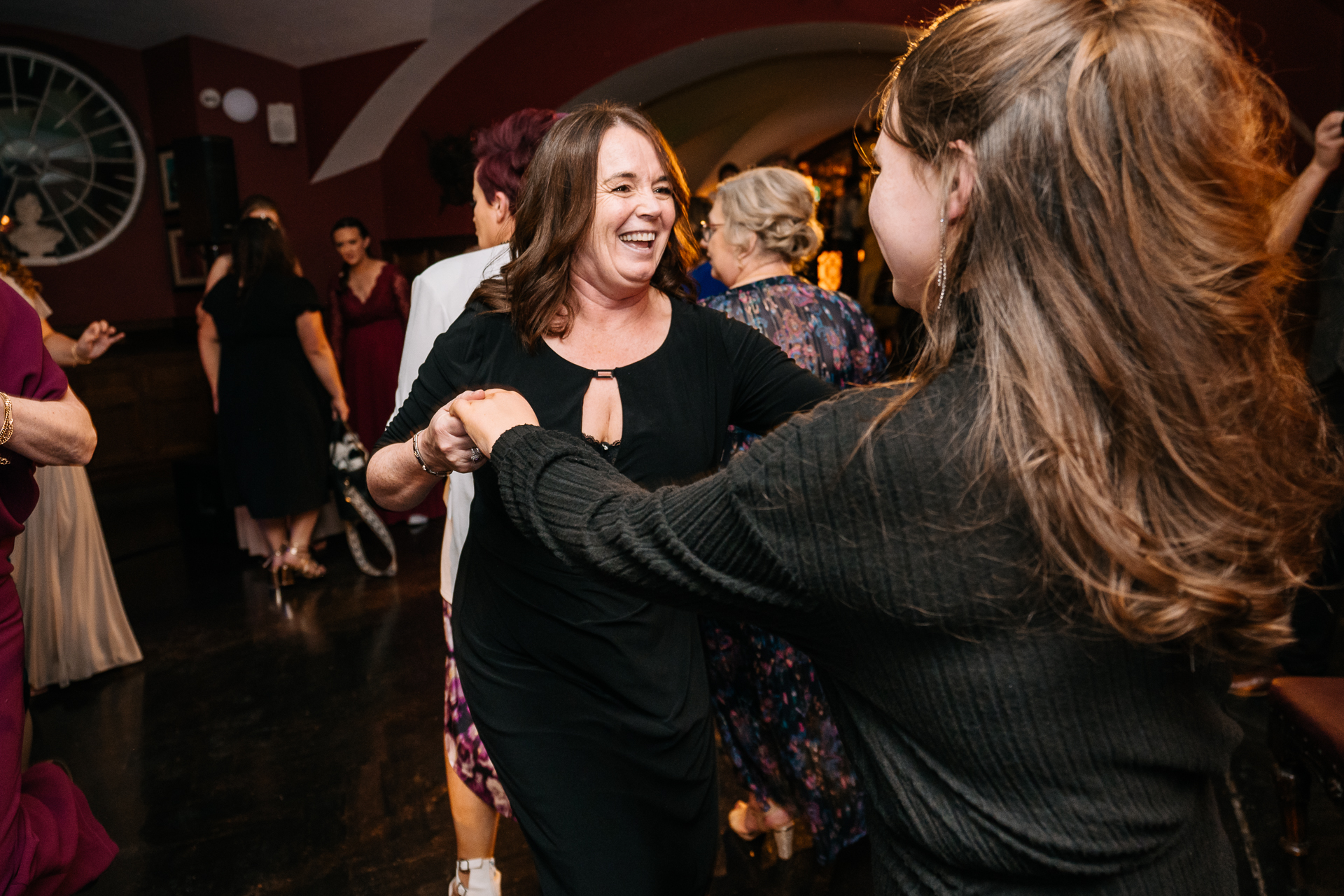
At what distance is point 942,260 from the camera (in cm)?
73

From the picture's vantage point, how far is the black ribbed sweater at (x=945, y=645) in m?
0.67

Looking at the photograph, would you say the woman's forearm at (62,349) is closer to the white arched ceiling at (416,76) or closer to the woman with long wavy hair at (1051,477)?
the woman with long wavy hair at (1051,477)

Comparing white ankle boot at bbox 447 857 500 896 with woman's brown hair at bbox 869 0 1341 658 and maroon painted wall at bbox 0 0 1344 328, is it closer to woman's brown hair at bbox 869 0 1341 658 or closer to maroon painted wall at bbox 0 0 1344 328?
woman's brown hair at bbox 869 0 1341 658

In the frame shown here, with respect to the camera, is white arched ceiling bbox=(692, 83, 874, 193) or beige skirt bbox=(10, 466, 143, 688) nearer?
beige skirt bbox=(10, 466, 143, 688)

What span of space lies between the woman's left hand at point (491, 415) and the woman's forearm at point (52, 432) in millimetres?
742

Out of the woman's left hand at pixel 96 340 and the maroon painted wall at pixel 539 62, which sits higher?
the maroon painted wall at pixel 539 62

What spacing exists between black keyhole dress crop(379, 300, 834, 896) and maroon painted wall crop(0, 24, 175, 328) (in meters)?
6.12

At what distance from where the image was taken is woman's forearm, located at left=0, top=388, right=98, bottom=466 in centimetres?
136

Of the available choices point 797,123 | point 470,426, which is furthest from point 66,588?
point 797,123

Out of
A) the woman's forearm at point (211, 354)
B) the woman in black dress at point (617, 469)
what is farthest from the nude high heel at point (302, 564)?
the woman in black dress at point (617, 469)

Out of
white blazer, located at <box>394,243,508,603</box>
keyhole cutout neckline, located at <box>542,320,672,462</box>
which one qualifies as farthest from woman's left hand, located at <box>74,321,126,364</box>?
keyhole cutout neckline, located at <box>542,320,672,462</box>

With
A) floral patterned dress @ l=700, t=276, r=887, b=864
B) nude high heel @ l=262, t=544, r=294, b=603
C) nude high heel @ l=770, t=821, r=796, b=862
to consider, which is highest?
floral patterned dress @ l=700, t=276, r=887, b=864

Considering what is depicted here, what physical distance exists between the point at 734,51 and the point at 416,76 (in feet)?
7.47

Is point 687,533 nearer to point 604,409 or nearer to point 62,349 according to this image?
point 604,409
